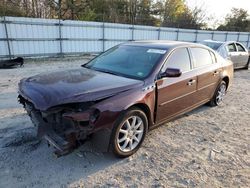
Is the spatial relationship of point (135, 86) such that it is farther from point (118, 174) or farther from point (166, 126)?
point (166, 126)

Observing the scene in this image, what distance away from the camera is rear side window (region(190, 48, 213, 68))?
4391 millimetres

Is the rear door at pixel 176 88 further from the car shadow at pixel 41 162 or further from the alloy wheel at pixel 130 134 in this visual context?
the car shadow at pixel 41 162

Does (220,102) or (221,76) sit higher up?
(221,76)

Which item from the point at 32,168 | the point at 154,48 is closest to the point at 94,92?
the point at 32,168

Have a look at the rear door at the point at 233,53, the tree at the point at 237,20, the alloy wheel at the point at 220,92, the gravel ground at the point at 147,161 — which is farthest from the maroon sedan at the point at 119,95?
the tree at the point at 237,20

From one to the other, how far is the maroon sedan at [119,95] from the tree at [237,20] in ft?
102

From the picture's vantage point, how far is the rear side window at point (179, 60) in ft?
12.2

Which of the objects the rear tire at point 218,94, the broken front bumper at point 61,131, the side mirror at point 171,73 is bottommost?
the rear tire at point 218,94

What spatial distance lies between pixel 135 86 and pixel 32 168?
172 cm

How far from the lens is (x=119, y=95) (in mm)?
2891

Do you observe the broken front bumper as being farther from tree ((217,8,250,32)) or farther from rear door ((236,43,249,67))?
tree ((217,8,250,32))

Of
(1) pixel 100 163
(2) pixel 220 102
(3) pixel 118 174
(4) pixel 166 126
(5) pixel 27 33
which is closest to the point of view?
(3) pixel 118 174

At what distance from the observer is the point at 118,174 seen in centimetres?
283

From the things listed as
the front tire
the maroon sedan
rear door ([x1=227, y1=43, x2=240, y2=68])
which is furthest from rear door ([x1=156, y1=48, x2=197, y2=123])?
rear door ([x1=227, y1=43, x2=240, y2=68])
